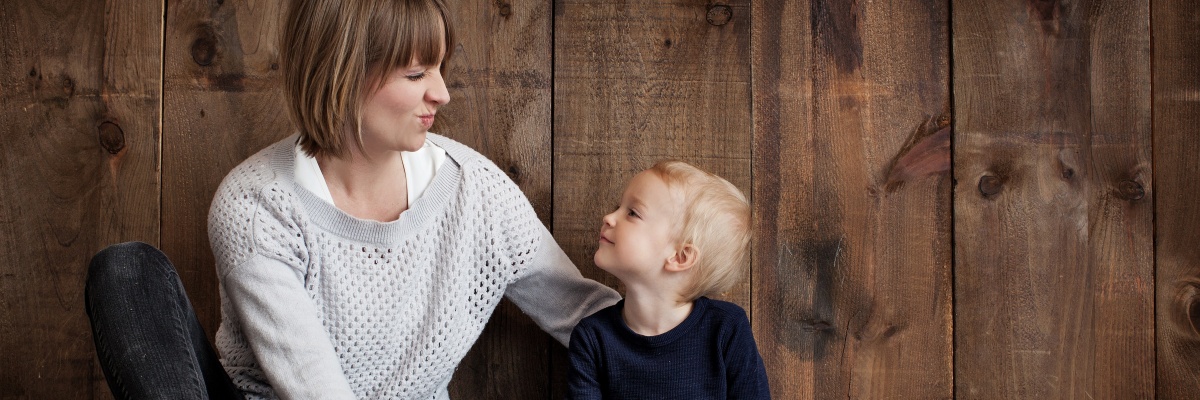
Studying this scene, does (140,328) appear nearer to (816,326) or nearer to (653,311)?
(653,311)

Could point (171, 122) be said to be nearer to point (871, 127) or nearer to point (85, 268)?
point (85, 268)

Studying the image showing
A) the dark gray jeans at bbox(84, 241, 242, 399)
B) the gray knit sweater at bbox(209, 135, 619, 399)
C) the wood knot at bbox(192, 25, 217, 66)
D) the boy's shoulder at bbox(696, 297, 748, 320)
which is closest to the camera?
the dark gray jeans at bbox(84, 241, 242, 399)

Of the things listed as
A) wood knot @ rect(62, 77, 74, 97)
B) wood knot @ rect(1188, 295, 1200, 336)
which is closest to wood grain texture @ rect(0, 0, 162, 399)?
wood knot @ rect(62, 77, 74, 97)

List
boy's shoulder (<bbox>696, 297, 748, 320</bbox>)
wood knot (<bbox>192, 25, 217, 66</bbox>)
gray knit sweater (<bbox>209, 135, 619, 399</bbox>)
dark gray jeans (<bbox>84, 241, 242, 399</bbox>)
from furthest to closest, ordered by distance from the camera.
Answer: wood knot (<bbox>192, 25, 217, 66</bbox>) → boy's shoulder (<bbox>696, 297, 748, 320</bbox>) → gray knit sweater (<bbox>209, 135, 619, 399</bbox>) → dark gray jeans (<bbox>84, 241, 242, 399</bbox>)

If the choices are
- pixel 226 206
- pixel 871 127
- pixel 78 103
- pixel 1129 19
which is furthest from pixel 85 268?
pixel 1129 19

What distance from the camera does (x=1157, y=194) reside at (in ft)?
4.62

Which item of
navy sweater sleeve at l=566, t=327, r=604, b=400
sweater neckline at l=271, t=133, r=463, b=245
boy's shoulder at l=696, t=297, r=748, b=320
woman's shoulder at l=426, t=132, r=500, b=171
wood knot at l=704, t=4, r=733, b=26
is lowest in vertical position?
navy sweater sleeve at l=566, t=327, r=604, b=400

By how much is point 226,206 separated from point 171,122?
1.09 feet

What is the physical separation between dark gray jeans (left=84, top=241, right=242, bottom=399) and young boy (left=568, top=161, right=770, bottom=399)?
1.64ft

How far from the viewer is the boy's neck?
1.22m

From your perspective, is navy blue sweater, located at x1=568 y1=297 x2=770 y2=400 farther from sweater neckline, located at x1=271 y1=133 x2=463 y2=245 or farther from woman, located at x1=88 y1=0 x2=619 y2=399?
sweater neckline, located at x1=271 y1=133 x2=463 y2=245

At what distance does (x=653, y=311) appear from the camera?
1226 mm

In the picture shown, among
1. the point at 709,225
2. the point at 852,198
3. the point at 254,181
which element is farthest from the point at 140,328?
the point at 852,198

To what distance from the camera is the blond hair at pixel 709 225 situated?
1188 mm
